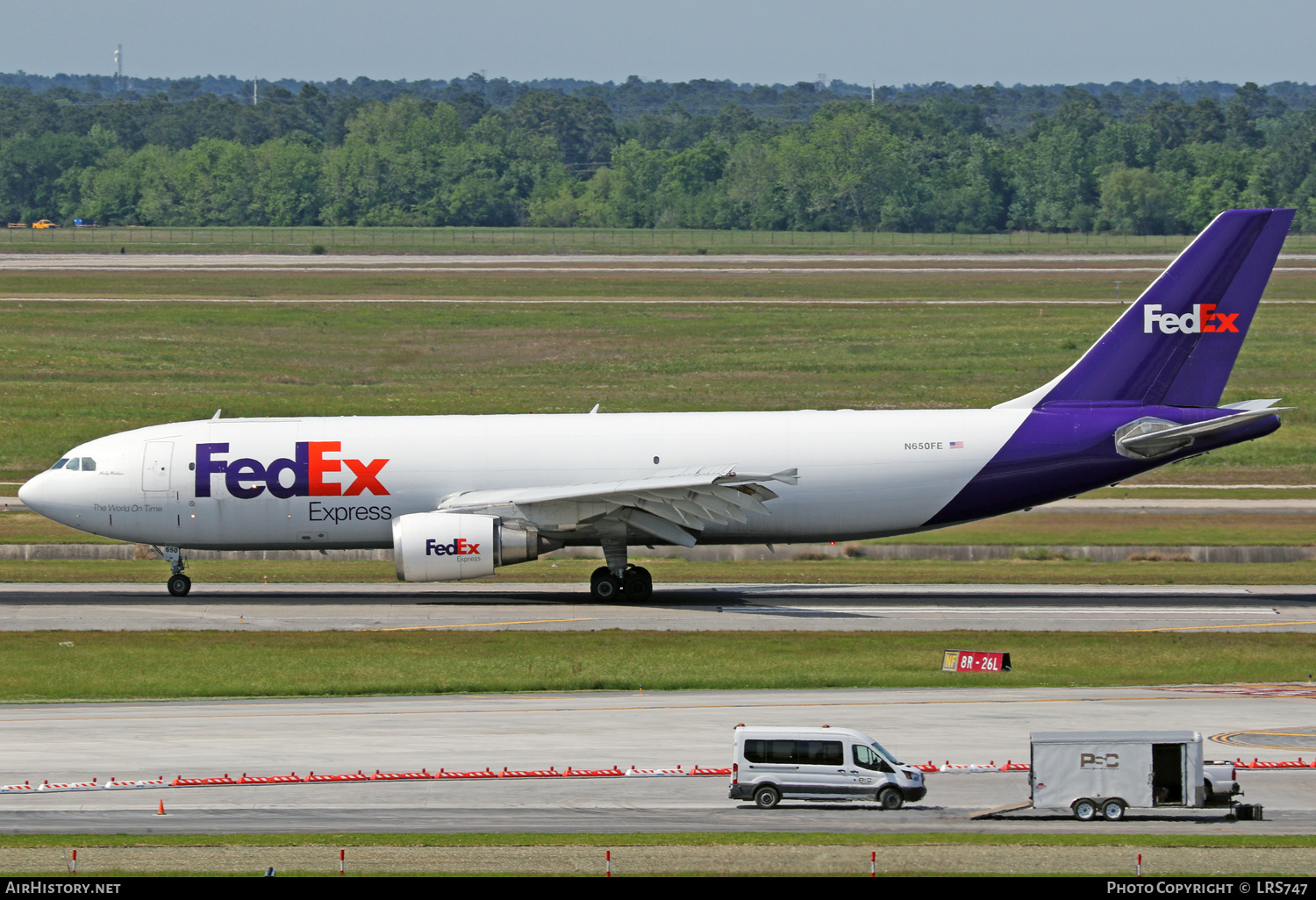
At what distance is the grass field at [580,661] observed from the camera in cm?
3291

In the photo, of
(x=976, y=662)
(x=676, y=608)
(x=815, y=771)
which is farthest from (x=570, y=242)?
(x=815, y=771)

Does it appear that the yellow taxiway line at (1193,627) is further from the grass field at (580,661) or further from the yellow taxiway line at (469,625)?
the yellow taxiway line at (469,625)

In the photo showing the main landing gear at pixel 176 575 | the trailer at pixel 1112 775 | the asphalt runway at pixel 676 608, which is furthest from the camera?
the main landing gear at pixel 176 575

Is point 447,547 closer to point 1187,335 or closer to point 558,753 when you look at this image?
point 558,753

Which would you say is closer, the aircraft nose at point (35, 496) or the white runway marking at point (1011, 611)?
the white runway marking at point (1011, 611)

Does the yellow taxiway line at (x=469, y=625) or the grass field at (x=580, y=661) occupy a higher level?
the yellow taxiway line at (x=469, y=625)

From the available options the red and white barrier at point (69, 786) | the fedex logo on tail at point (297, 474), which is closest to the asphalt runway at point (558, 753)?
the red and white barrier at point (69, 786)

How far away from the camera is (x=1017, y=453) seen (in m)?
43.5

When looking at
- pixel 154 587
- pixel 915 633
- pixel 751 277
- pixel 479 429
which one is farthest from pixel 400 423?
pixel 751 277

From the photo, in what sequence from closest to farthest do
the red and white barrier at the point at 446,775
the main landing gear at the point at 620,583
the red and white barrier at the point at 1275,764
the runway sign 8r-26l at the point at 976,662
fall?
the red and white barrier at the point at 446,775 → the red and white barrier at the point at 1275,764 → the runway sign 8r-26l at the point at 976,662 → the main landing gear at the point at 620,583

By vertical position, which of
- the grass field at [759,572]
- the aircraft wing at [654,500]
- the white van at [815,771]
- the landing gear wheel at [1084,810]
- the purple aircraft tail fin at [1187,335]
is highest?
the purple aircraft tail fin at [1187,335]

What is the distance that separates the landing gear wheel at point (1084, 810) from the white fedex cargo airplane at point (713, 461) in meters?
20.1

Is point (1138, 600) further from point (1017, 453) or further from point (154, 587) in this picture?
point (154, 587)

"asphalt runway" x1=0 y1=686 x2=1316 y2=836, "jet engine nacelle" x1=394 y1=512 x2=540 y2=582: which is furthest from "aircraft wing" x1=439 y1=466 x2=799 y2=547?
"asphalt runway" x1=0 y1=686 x2=1316 y2=836
